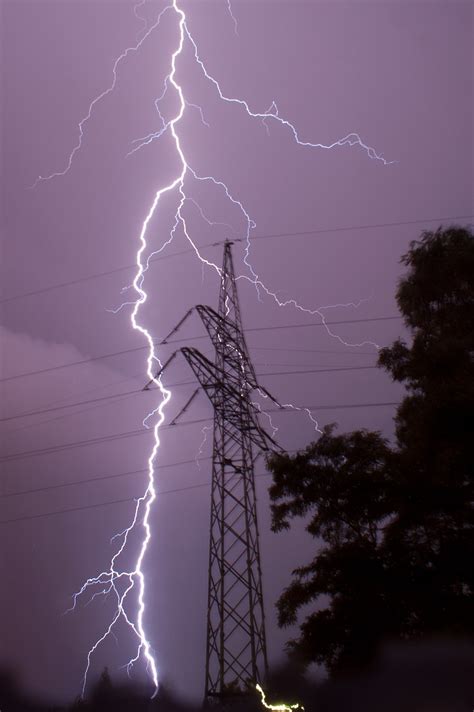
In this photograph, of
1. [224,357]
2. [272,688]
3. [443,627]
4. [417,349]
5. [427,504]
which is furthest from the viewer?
[224,357]

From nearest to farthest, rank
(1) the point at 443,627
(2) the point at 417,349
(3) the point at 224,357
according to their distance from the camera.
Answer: (1) the point at 443,627, (2) the point at 417,349, (3) the point at 224,357

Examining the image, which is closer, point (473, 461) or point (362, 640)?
point (473, 461)

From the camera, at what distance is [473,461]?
7629 millimetres

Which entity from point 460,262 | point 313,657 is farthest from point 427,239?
point 313,657

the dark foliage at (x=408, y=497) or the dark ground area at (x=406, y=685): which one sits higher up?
the dark foliage at (x=408, y=497)

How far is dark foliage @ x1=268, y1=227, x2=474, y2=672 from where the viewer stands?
7.75 m

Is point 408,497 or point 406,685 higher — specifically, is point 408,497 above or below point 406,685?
above

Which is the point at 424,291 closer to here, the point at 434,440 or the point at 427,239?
the point at 427,239

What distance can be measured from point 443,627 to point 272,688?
4520mm

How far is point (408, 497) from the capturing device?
8406mm

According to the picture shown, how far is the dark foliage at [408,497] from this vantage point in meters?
7.75

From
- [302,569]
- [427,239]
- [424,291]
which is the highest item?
[427,239]

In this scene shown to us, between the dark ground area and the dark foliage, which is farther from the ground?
the dark foliage

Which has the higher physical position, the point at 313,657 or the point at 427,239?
the point at 427,239
